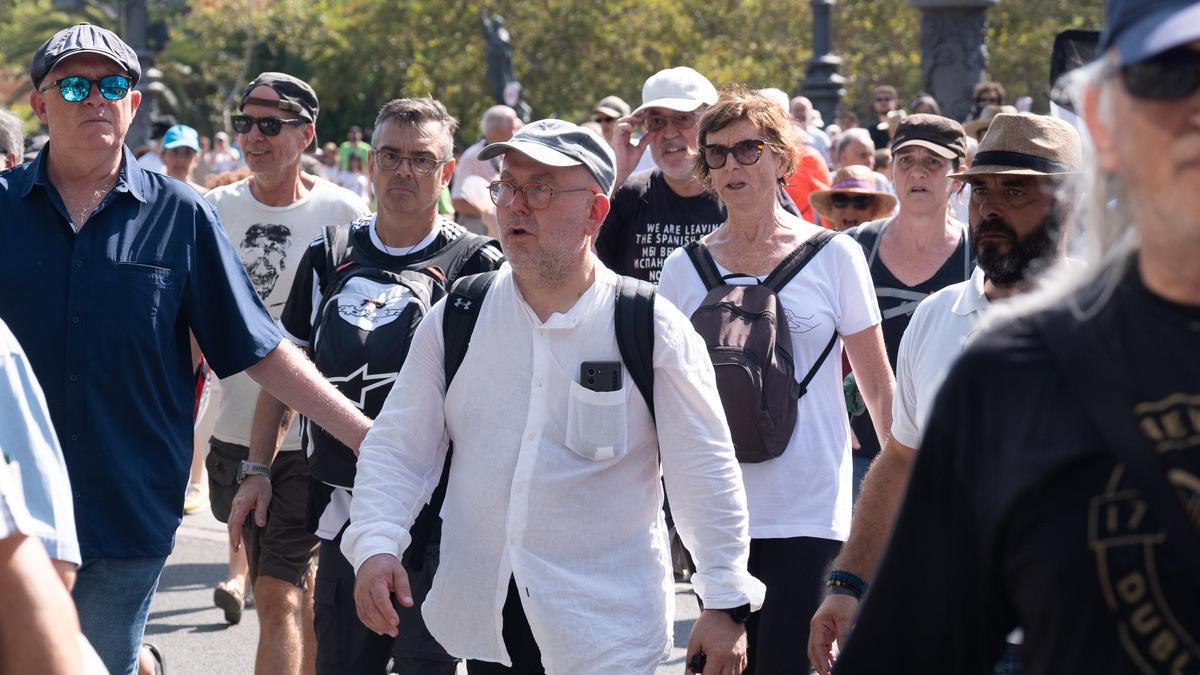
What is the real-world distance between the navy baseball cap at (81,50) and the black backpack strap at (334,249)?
38.1 inches

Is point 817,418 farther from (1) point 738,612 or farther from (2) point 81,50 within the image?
(2) point 81,50

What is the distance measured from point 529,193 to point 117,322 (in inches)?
44.3

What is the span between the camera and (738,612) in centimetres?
401

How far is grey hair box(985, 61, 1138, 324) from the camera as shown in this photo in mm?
1919

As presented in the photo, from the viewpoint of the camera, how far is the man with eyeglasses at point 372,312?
16.7 feet

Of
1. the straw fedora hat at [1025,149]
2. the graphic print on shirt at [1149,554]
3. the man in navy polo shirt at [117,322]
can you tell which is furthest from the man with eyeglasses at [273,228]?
the graphic print on shirt at [1149,554]

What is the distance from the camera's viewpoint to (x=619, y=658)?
398 centimetres

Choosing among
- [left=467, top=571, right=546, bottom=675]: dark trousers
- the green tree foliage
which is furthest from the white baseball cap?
the green tree foliage

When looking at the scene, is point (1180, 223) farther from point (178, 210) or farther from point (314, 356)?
point (314, 356)

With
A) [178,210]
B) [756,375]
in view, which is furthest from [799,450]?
[178,210]

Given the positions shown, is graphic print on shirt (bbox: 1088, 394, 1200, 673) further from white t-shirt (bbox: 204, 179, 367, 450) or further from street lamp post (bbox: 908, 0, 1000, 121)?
street lamp post (bbox: 908, 0, 1000, 121)

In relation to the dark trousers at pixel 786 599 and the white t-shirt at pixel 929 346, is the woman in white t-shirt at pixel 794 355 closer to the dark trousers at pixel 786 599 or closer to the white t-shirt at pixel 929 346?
the dark trousers at pixel 786 599

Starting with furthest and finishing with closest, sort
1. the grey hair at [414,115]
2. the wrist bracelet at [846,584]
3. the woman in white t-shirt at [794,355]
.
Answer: the grey hair at [414,115], the woman in white t-shirt at [794,355], the wrist bracelet at [846,584]

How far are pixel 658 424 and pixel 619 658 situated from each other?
0.55 metres
